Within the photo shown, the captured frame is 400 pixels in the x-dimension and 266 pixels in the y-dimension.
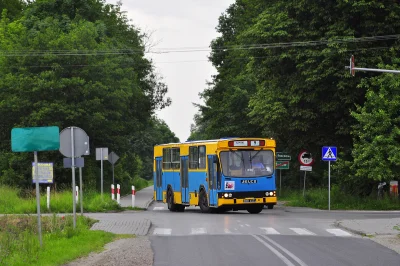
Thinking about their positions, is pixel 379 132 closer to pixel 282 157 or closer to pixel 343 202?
pixel 343 202

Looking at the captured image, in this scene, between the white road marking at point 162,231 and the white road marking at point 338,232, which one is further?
the white road marking at point 162,231

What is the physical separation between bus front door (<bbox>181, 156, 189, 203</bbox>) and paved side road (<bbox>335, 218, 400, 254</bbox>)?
35.6 feet

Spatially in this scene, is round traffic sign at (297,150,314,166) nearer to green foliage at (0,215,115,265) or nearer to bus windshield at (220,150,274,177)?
bus windshield at (220,150,274,177)

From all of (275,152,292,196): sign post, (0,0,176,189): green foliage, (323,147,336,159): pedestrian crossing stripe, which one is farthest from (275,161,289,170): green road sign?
(0,0,176,189): green foliage

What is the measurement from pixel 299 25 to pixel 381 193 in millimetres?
9536

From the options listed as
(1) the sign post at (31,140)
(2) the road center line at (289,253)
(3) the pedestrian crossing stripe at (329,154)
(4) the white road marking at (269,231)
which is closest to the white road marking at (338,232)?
(4) the white road marking at (269,231)

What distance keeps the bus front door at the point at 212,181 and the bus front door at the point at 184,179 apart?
114 inches

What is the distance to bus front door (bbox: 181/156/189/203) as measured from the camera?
3578cm

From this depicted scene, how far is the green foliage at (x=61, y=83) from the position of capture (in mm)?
50500

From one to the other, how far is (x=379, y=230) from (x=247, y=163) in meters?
10.3

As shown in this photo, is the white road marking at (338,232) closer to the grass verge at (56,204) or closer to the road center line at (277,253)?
the road center line at (277,253)

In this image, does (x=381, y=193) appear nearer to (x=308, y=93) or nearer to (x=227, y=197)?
(x=308, y=93)

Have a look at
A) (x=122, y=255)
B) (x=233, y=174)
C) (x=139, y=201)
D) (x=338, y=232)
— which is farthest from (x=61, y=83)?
(x=122, y=255)

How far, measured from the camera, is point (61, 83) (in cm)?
5041
